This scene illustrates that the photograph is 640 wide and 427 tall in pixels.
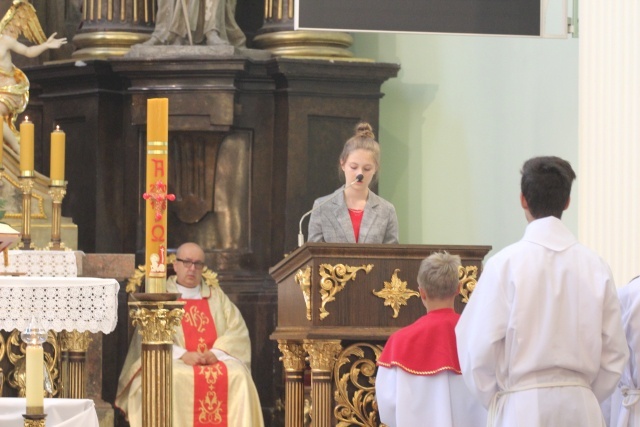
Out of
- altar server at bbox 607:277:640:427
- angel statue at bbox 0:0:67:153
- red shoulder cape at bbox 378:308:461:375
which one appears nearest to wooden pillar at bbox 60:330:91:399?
angel statue at bbox 0:0:67:153

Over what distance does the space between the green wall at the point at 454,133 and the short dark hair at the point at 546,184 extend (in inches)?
192

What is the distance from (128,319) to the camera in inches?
376

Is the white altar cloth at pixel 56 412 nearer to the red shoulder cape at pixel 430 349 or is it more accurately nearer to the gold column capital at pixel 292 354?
the red shoulder cape at pixel 430 349

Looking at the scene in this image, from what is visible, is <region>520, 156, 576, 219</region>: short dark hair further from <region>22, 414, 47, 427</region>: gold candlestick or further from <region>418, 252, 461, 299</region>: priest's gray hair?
<region>22, 414, 47, 427</region>: gold candlestick

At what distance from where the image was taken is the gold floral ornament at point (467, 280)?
6.13 metres

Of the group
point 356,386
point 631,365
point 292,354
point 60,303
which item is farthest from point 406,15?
point 631,365

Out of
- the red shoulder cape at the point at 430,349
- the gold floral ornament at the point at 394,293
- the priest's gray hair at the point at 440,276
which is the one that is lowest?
the red shoulder cape at the point at 430,349

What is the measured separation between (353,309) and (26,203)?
3013 mm

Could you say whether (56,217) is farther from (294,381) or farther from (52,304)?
(294,381)

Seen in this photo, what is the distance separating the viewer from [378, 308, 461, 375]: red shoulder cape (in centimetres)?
531

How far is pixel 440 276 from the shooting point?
209 inches

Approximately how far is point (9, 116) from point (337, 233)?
330 centimetres

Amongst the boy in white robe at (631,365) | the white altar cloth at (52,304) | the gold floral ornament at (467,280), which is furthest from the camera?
the white altar cloth at (52,304)

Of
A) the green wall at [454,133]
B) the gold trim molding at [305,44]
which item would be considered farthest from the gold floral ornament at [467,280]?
the gold trim molding at [305,44]
